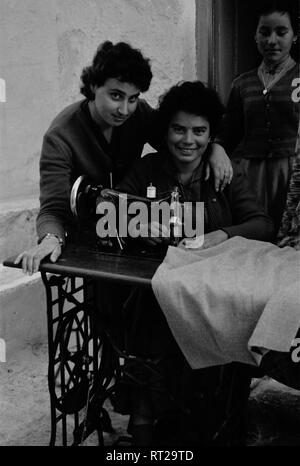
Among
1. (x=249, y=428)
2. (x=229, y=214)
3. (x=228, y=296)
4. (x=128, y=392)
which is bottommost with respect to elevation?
(x=249, y=428)

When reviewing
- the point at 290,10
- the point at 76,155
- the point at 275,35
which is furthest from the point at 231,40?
the point at 76,155

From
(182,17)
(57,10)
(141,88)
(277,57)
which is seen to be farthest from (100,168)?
(182,17)

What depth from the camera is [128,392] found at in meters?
2.76

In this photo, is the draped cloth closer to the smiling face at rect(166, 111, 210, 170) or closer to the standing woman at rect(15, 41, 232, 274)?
the standing woman at rect(15, 41, 232, 274)

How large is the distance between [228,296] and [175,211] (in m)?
0.62

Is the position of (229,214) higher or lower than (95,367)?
higher

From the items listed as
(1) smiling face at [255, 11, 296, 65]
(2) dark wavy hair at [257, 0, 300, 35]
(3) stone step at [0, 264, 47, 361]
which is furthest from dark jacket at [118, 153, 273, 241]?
(3) stone step at [0, 264, 47, 361]

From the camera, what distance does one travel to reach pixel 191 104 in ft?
9.14

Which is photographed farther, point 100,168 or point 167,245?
point 100,168

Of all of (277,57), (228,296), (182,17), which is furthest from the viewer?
(182,17)

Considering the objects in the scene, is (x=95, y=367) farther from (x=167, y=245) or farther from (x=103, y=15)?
(x=103, y=15)

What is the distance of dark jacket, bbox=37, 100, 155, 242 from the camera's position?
276cm

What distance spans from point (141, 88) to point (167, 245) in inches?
27.7

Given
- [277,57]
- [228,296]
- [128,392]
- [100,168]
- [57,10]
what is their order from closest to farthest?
[228,296], [128,392], [100,168], [277,57], [57,10]
